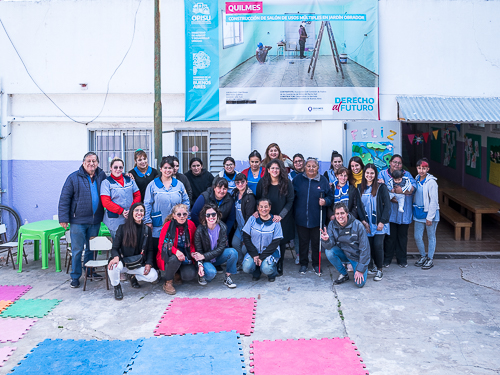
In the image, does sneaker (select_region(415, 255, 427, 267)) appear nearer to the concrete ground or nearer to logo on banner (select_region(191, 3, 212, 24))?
the concrete ground

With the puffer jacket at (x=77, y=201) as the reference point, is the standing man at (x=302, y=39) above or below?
above

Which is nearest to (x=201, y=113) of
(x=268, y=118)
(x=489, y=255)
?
(x=268, y=118)

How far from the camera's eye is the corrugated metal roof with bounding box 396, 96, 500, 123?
8594mm

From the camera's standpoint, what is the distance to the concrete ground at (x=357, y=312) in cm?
529

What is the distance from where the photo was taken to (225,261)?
7395 millimetres

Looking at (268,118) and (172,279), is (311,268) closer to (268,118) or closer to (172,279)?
(172,279)

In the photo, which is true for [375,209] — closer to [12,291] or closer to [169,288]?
[169,288]

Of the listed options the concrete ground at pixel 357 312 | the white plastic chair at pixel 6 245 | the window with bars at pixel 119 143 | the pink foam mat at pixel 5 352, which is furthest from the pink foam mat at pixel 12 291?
the window with bars at pixel 119 143

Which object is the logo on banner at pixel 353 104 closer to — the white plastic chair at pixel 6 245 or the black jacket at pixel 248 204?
the black jacket at pixel 248 204

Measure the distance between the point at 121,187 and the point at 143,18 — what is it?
350 cm

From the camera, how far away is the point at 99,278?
7629 millimetres

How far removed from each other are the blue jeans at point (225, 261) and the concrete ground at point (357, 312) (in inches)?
8.3

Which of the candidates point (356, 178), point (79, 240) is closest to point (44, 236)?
point (79, 240)

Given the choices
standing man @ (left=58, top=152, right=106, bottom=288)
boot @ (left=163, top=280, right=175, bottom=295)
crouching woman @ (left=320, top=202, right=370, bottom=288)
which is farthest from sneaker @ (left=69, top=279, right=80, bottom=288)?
crouching woman @ (left=320, top=202, right=370, bottom=288)
